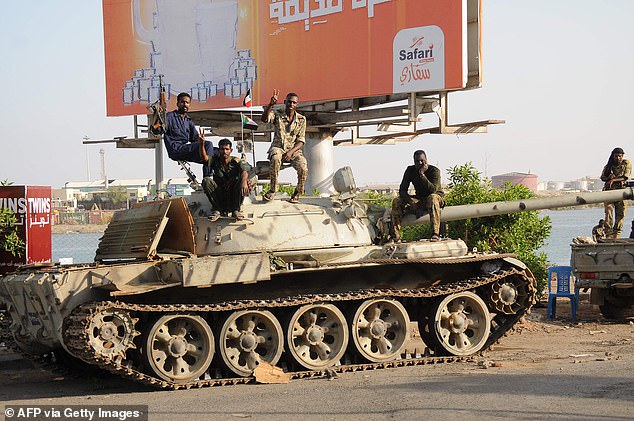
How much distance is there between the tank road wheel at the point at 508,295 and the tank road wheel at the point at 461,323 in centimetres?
23

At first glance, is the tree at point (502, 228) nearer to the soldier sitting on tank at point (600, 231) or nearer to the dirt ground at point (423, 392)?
the soldier sitting on tank at point (600, 231)

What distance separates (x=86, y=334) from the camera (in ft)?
38.1

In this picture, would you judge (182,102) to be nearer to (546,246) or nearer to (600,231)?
(600,231)

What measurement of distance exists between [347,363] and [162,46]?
17224 millimetres

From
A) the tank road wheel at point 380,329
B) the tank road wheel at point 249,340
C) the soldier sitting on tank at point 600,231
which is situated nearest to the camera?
the tank road wheel at point 249,340

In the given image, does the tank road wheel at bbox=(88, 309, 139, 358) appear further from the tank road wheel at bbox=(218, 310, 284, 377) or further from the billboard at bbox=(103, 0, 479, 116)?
the billboard at bbox=(103, 0, 479, 116)

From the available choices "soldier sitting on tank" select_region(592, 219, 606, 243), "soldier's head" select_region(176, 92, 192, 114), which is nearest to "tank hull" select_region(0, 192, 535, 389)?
"soldier's head" select_region(176, 92, 192, 114)

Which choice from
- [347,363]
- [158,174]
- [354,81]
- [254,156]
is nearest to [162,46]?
[158,174]

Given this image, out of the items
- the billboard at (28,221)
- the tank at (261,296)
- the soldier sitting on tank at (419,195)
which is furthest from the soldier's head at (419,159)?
the billboard at (28,221)

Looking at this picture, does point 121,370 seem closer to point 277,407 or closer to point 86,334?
point 86,334

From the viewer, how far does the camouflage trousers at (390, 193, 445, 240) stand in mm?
15008

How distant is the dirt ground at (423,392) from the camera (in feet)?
33.7

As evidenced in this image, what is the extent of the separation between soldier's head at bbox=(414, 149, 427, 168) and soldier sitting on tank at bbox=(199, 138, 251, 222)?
2868 mm

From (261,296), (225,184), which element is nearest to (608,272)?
(261,296)
